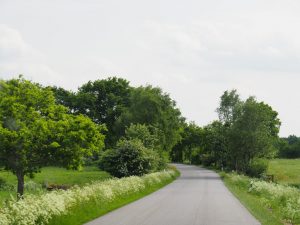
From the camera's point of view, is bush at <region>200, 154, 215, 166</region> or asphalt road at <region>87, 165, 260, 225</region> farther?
bush at <region>200, 154, 215, 166</region>

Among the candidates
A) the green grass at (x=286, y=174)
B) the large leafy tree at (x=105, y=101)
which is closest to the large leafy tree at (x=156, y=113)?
the large leafy tree at (x=105, y=101)

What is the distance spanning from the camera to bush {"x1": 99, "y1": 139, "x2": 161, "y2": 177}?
41031 mm

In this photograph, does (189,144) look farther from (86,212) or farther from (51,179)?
(86,212)

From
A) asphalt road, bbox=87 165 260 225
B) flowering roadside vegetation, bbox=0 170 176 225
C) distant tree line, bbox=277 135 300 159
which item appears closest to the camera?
flowering roadside vegetation, bbox=0 170 176 225

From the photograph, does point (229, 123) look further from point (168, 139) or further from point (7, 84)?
point (7, 84)

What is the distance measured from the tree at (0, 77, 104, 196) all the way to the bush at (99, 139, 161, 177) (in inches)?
659

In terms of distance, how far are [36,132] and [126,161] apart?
19.8 meters

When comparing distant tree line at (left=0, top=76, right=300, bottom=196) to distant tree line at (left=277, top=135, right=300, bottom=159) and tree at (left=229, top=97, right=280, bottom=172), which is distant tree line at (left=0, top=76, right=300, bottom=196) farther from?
distant tree line at (left=277, top=135, right=300, bottom=159)

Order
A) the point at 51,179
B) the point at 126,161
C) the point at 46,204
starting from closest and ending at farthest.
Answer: the point at 46,204, the point at 126,161, the point at 51,179

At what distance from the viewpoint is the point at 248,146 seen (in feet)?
203

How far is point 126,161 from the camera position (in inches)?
1624

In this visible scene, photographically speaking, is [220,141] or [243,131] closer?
[243,131]

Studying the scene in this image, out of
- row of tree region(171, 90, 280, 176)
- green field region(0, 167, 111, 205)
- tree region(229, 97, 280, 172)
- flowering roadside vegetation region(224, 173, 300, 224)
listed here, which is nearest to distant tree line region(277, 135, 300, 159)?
row of tree region(171, 90, 280, 176)

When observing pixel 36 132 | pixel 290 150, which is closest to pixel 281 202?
pixel 36 132
